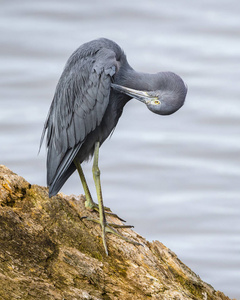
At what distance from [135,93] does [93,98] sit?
1.05ft

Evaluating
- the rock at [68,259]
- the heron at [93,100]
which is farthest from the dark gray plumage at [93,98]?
the rock at [68,259]

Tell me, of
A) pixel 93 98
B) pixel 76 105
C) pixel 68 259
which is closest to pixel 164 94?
pixel 93 98

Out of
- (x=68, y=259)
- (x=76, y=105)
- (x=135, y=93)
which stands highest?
(x=135, y=93)

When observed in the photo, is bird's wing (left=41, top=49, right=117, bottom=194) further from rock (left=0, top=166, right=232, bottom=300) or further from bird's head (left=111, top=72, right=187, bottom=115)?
rock (left=0, top=166, right=232, bottom=300)

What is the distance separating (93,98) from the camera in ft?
14.5

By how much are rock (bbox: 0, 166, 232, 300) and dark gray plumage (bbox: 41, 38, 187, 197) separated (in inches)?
15.2

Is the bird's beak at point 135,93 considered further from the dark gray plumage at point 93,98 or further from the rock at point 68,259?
the rock at point 68,259

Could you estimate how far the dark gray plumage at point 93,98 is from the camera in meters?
4.34

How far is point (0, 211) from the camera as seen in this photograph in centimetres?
369

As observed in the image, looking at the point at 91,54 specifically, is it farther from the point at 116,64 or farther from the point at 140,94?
the point at 140,94

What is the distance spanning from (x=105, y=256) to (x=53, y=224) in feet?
1.29

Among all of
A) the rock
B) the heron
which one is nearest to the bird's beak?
the heron

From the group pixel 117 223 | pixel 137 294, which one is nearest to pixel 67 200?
pixel 117 223

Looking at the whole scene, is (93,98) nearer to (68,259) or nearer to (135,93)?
(135,93)
